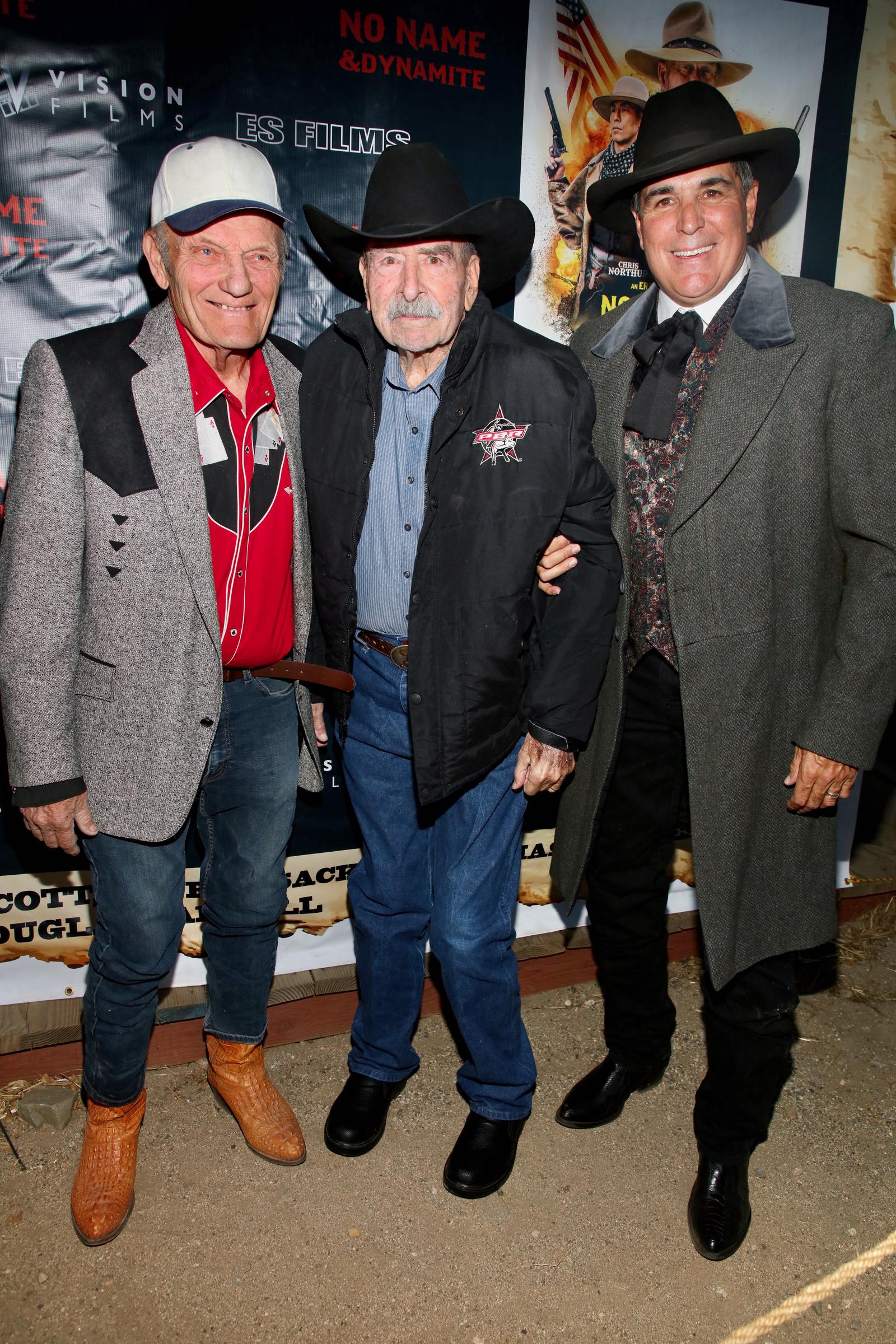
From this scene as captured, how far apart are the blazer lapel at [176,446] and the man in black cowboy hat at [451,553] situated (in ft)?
1.11

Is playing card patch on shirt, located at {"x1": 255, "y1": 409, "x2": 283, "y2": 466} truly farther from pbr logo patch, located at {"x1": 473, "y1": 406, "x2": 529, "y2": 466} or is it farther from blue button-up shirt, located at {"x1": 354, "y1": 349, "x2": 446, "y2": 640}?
pbr logo patch, located at {"x1": 473, "y1": 406, "x2": 529, "y2": 466}

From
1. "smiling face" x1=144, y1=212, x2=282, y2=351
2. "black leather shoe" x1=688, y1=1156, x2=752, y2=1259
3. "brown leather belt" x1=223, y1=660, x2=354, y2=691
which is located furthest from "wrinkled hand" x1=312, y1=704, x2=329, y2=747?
"black leather shoe" x1=688, y1=1156, x2=752, y2=1259

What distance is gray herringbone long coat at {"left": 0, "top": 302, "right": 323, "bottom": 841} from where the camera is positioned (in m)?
2.01

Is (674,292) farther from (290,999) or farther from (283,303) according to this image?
(290,999)

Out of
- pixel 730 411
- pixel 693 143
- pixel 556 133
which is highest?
pixel 556 133

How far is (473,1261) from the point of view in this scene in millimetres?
2475

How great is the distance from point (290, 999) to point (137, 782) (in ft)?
4.27

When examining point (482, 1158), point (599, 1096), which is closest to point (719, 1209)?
point (599, 1096)

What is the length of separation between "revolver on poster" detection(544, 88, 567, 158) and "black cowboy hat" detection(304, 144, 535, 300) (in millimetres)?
753

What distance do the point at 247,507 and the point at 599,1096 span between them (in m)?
2.01

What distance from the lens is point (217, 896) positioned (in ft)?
8.63

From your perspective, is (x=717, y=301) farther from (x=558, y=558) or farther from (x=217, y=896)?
(x=217, y=896)

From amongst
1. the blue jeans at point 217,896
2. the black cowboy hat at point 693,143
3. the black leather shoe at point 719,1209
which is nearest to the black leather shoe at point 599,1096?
the black leather shoe at point 719,1209

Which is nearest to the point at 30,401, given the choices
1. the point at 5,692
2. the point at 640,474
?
the point at 5,692
